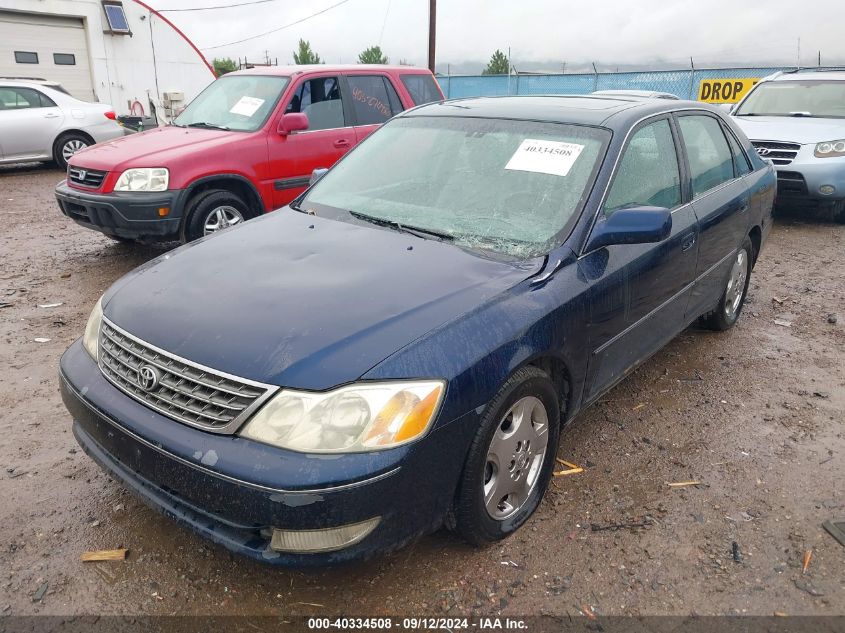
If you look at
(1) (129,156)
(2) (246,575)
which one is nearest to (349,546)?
(2) (246,575)

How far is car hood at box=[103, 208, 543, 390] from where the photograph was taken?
6.89 ft

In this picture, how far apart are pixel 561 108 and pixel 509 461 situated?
194 centimetres

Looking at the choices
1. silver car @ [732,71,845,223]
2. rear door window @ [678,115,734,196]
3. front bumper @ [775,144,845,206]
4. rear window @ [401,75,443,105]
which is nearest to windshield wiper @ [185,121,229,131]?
rear window @ [401,75,443,105]

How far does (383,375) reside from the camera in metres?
2.04

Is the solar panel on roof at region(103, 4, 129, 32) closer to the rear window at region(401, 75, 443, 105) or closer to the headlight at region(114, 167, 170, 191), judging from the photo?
the rear window at region(401, 75, 443, 105)

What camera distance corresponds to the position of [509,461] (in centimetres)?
251

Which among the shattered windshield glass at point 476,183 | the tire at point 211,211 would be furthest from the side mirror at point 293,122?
the shattered windshield glass at point 476,183

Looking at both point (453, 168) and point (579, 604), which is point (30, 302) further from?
point (579, 604)

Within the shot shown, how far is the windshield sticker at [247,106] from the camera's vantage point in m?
6.55

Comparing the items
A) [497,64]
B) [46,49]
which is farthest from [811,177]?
[497,64]

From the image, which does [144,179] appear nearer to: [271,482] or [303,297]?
[303,297]

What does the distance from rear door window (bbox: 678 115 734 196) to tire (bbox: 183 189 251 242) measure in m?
3.87

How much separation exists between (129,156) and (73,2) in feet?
54.8

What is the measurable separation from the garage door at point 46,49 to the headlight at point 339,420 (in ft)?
68.2
